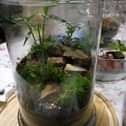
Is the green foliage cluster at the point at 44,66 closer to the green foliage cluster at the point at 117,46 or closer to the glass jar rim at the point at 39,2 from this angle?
the glass jar rim at the point at 39,2

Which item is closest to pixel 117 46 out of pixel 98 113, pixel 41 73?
pixel 98 113

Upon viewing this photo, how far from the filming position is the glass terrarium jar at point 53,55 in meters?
0.39

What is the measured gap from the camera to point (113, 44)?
0.71 m

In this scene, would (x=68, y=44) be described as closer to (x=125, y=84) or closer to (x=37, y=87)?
(x=37, y=87)

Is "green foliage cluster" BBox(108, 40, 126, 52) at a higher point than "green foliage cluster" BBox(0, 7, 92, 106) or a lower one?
lower

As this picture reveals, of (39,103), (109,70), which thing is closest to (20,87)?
(39,103)

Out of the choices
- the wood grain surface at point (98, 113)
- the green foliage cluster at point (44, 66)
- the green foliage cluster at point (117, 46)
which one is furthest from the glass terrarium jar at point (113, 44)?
the green foliage cluster at point (44, 66)

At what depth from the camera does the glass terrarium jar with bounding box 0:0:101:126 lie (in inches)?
15.4

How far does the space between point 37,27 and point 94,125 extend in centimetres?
22

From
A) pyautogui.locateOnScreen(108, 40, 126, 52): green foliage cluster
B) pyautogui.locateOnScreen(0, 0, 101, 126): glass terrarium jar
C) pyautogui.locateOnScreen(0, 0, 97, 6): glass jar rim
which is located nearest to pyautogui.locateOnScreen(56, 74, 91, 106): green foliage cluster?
pyautogui.locateOnScreen(0, 0, 101, 126): glass terrarium jar

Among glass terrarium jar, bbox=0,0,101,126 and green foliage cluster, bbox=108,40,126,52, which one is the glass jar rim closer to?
glass terrarium jar, bbox=0,0,101,126

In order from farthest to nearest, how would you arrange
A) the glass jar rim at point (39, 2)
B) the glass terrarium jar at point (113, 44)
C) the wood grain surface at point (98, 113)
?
the glass terrarium jar at point (113, 44)
the wood grain surface at point (98, 113)
the glass jar rim at point (39, 2)

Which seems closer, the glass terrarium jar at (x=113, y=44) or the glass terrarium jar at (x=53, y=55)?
the glass terrarium jar at (x=53, y=55)

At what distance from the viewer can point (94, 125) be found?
49 cm
